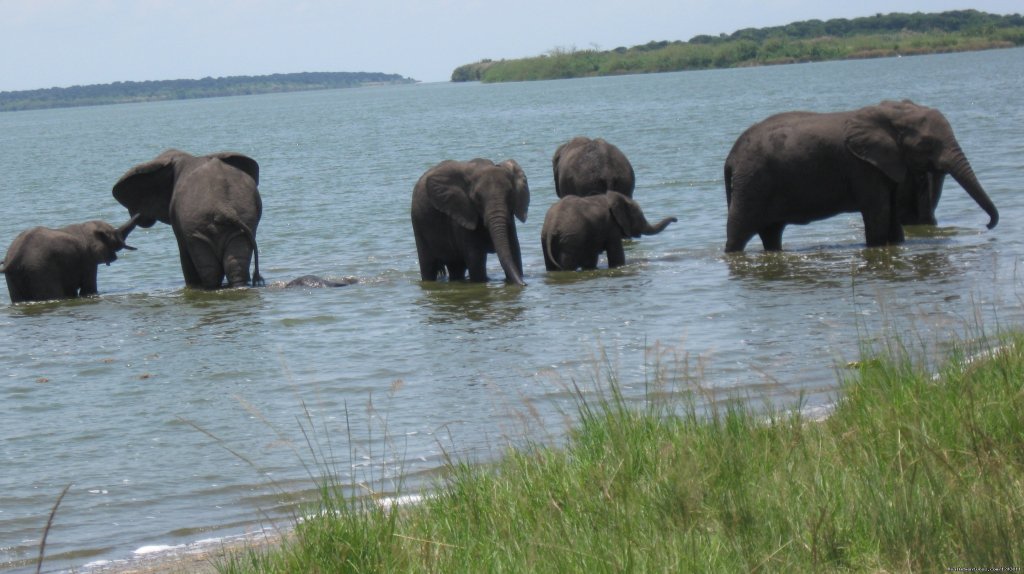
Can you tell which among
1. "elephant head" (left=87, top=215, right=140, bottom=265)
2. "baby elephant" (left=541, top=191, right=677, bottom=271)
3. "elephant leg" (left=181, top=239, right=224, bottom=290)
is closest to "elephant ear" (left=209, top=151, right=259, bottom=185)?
"elephant leg" (left=181, top=239, right=224, bottom=290)

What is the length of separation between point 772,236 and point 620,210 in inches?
76.6

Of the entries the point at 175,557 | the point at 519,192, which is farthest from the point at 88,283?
the point at 175,557

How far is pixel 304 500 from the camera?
25.8 feet

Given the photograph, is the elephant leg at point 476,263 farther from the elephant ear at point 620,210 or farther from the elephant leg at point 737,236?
the elephant leg at point 737,236

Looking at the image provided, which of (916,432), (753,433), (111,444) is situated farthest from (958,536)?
(111,444)

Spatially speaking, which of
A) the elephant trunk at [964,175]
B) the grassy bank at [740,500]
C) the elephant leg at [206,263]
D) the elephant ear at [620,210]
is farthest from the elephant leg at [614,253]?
the grassy bank at [740,500]

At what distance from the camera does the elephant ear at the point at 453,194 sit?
15.9m

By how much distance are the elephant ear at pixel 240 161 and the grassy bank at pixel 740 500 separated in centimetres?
1175

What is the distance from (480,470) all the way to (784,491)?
1.72 m

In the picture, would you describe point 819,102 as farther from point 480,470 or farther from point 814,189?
point 480,470

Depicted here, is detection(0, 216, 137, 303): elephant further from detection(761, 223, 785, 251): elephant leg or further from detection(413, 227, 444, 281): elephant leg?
detection(761, 223, 785, 251): elephant leg

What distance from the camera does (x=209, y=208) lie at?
670 inches

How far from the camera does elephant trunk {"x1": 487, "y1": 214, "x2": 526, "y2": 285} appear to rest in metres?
15.5

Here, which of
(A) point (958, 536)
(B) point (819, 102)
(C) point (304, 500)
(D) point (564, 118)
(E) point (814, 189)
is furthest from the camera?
(D) point (564, 118)
